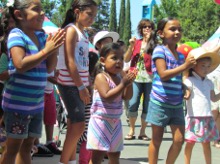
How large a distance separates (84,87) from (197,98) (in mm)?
1595

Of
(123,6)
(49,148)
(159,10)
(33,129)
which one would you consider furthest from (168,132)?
(123,6)

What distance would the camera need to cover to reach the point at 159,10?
52750 millimetres

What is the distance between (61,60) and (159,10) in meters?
48.6

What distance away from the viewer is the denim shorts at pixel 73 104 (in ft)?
15.6

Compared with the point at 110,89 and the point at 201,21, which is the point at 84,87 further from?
the point at 201,21

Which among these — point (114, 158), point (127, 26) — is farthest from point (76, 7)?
point (127, 26)

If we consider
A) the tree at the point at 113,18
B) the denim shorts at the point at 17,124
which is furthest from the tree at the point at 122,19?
the denim shorts at the point at 17,124

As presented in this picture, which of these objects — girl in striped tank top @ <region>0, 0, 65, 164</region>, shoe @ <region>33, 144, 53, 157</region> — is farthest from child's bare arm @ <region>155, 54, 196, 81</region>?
shoe @ <region>33, 144, 53, 157</region>

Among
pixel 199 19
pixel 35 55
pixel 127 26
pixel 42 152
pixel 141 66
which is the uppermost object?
pixel 127 26

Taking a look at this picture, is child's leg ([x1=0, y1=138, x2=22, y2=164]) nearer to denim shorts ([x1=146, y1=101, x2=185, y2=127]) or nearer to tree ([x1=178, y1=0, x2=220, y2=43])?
denim shorts ([x1=146, y1=101, x2=185, y2=127])

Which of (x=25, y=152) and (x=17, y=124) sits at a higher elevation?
(x=17, y=124)

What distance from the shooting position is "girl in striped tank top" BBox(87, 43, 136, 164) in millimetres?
4559

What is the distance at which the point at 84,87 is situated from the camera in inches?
185

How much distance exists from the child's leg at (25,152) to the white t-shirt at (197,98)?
2.22m
